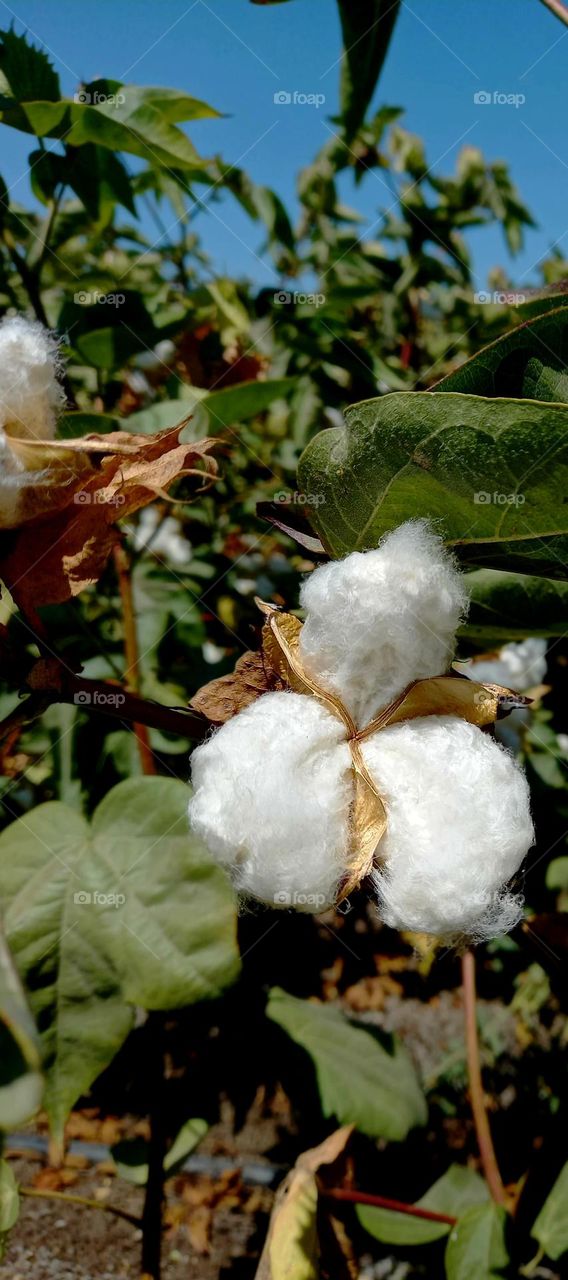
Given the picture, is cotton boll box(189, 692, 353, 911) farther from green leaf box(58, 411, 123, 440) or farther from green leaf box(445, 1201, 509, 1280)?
green leaf box(445, 1201, 509, 1280)

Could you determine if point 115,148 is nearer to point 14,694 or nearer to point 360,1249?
point 14,694

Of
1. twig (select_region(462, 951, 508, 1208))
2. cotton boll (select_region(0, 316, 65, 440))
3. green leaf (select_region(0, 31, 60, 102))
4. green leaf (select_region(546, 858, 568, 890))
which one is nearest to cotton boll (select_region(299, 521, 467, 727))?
cotton boll (select_region(0, 316, 65, 440))

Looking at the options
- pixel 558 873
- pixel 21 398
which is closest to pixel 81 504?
pixel 21 398

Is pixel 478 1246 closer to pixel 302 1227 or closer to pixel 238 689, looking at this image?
pixel 302 1227

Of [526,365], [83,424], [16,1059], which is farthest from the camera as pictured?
[83,424]

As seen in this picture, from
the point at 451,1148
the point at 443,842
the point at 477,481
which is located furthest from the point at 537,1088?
the point at 477,481

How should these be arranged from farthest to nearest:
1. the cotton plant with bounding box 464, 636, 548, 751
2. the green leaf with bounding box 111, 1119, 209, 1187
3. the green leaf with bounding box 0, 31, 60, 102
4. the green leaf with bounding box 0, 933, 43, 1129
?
the cotton plant with bounding box 464, 636, 548, 751 → the green leaf with bounding box 111, 1119, 209, 1187 → the green leaf with bounding box 0, 31, 60, 102 → the green leaf with bounding box 0, 933, 43, 1129

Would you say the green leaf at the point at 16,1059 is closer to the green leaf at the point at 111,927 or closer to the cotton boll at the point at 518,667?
the green leaf at the point at 111,927
